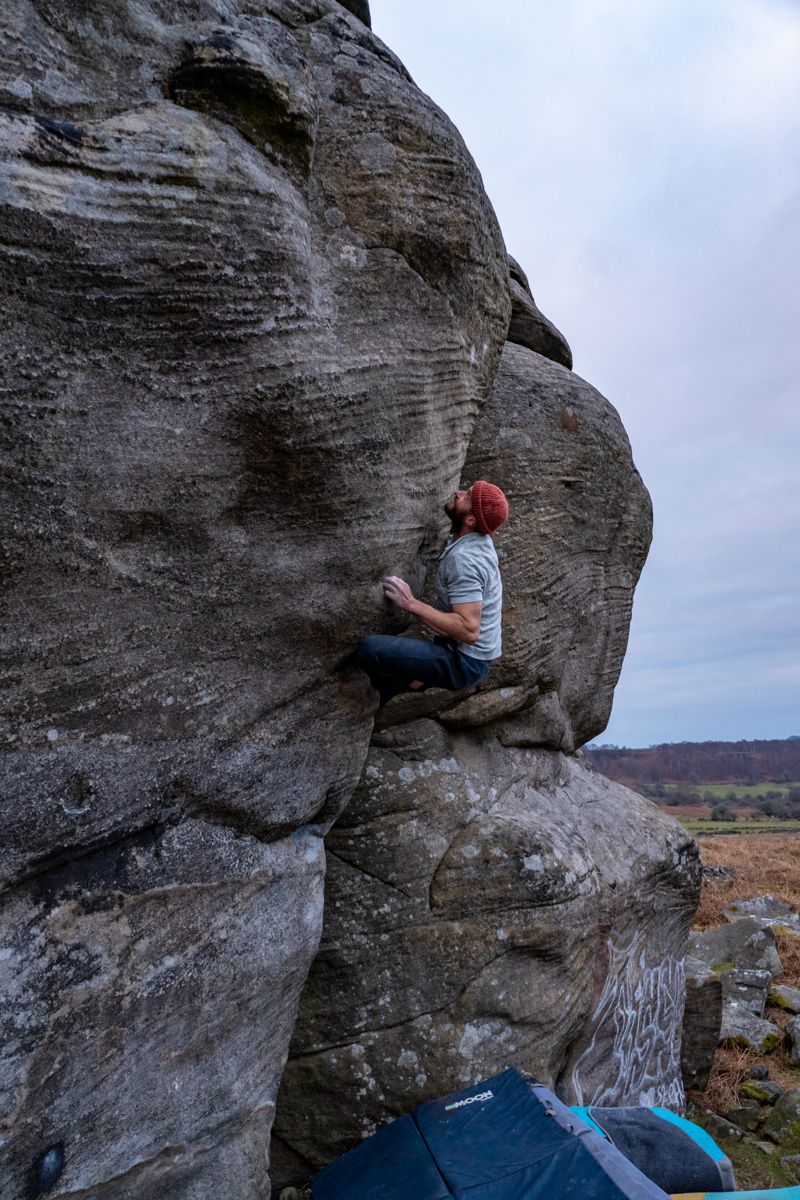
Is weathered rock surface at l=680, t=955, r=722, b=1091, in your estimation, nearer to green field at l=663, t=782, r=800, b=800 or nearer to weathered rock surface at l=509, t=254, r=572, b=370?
weathered rock surface at l=509, t=254, r=572, b=370

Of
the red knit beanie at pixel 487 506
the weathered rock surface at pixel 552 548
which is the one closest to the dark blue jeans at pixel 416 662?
the red knit beanie at pixel 487 506

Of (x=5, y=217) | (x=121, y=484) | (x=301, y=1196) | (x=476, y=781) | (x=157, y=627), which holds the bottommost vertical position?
(x=301, y=1196)

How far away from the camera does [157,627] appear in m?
5.49

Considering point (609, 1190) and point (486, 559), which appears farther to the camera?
point (486, 559)

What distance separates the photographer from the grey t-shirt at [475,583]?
6.75 metres

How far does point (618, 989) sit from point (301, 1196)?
4.40 m

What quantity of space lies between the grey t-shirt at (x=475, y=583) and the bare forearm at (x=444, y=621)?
0.43 ft

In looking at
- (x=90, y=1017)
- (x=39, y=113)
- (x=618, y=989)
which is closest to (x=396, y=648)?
(x=90, y=1017)

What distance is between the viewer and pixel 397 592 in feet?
21.9

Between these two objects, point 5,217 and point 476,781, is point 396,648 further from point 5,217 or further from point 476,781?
point 5,217

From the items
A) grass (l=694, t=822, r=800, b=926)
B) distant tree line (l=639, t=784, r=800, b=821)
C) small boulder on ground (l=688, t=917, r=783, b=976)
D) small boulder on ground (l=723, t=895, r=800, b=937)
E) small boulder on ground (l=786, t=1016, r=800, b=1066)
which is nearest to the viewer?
small boulder on ground (l=786, t=1016, r=800, b=1066)

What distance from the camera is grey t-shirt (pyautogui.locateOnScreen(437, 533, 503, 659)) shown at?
675cm

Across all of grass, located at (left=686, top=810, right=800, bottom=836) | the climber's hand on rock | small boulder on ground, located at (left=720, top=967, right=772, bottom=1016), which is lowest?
small boulder on ground, located at (left=720, top=967, right=772, bottom=1016)

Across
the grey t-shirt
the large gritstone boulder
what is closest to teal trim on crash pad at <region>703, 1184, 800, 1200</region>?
the large gritstone boulder
